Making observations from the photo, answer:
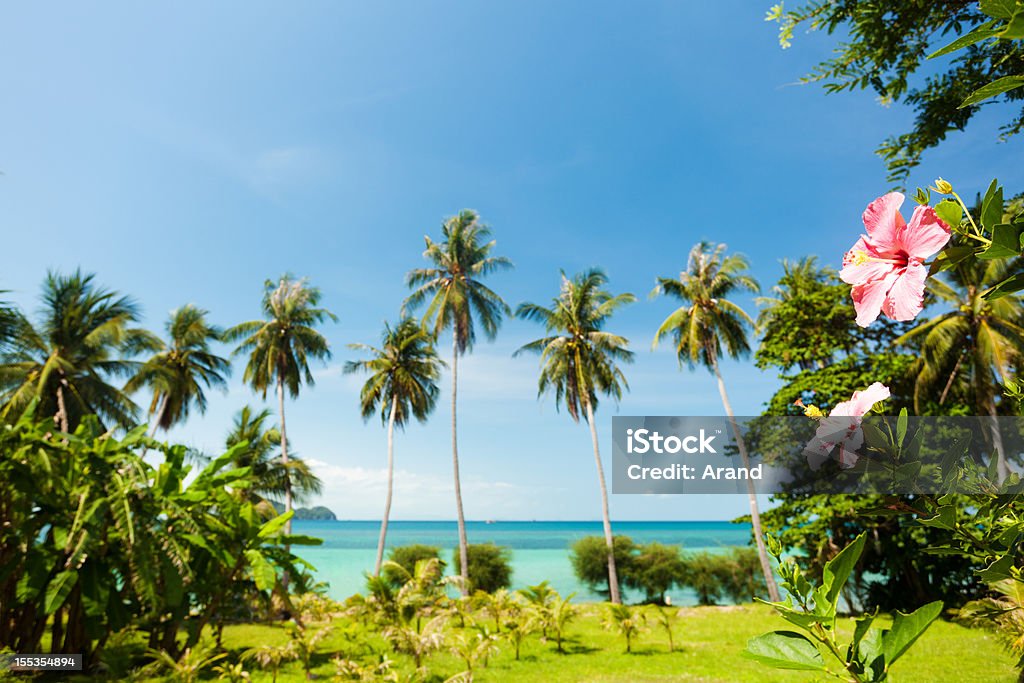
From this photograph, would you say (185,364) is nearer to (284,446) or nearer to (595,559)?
(284,446)

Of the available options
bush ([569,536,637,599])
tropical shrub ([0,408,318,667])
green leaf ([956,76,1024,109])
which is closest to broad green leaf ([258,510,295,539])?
tropical shrub ([0,408,318,667])

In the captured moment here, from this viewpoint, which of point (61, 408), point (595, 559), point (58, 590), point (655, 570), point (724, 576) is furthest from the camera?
point (595, 559)

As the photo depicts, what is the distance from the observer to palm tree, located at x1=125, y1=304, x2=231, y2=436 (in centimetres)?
1998

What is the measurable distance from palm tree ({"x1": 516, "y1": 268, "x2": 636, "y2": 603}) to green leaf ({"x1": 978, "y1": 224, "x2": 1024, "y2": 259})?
59.8 ft

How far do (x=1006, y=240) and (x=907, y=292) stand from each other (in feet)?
0.41

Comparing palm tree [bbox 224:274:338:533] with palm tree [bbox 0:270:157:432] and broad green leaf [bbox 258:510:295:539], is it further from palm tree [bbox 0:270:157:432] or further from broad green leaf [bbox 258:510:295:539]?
broad green leaf [bbox 258:510:295:539]

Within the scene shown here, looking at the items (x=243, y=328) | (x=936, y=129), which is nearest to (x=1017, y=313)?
(x=936, y=129)

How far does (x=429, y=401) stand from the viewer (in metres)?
20.7

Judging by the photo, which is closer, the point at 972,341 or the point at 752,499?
the point at 972,341

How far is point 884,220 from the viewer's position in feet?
2.48

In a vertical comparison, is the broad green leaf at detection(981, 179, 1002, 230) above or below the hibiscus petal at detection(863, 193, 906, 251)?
below

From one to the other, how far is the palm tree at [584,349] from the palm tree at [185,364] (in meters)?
13.1

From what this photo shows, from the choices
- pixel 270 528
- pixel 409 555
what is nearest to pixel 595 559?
pixel 409 555

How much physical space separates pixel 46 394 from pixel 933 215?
20.0m
